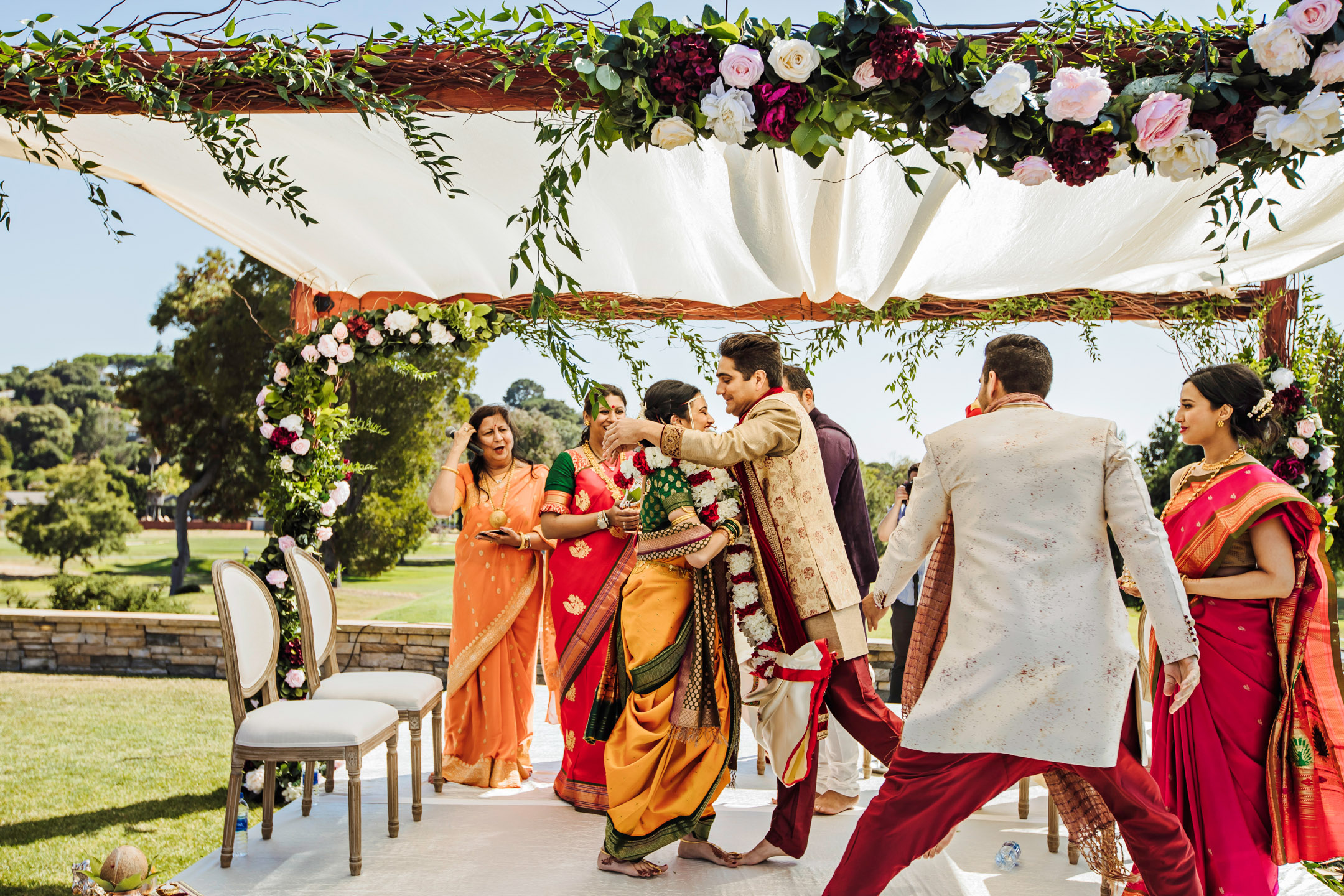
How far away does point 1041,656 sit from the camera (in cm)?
244

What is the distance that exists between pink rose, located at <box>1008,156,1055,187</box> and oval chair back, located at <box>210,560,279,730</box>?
3041 millimetres

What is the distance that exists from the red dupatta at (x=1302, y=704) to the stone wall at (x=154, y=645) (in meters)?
5.44

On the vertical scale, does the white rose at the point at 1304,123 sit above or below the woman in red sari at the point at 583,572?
above

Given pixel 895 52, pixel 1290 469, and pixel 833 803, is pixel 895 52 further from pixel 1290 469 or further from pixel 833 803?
pixel 1290 469

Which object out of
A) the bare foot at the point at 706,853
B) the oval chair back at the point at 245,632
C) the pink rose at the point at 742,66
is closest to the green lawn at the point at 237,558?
the oval chair back at the point at 245,632

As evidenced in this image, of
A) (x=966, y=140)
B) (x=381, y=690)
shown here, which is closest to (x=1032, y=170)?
(x=966, y=140)

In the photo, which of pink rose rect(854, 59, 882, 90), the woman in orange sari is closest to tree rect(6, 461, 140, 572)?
the woman in orange sari

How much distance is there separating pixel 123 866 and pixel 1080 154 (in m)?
3.24

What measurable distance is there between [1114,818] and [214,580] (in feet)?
10.3

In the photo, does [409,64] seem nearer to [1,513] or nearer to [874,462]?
[874,462]

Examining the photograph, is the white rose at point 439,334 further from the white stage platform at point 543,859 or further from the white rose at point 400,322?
the white stage platform at point 543,859

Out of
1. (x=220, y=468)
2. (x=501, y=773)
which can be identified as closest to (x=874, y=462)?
(x=501, y=773)

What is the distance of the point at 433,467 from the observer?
14.8 metres

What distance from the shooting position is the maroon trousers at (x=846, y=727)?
330cm
